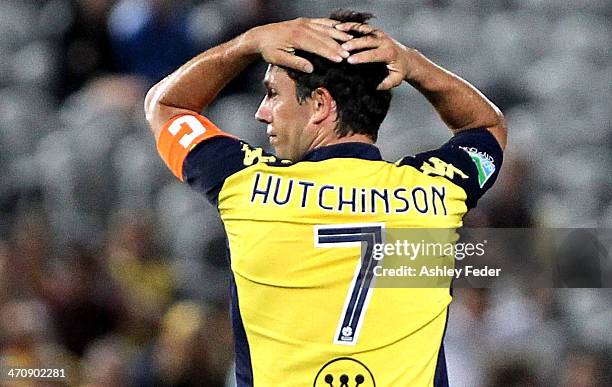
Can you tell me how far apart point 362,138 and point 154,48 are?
331 cm

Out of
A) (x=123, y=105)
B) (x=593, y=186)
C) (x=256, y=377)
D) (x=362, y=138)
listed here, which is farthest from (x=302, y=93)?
(x=593, y=186)

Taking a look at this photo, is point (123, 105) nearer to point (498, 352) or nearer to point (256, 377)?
point (498, 352)

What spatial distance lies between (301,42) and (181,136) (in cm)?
37

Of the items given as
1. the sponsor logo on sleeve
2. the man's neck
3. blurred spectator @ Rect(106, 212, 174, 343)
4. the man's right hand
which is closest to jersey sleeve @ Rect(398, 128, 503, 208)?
the sponsor logo on sleeve

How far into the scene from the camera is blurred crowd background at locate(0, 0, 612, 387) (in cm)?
506

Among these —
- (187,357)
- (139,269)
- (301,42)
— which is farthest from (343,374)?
(139,269)

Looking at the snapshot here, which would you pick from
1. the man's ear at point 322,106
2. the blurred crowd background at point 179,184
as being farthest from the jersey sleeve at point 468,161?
the blurred crowd background at point 179,184

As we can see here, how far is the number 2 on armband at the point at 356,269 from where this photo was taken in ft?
7.88

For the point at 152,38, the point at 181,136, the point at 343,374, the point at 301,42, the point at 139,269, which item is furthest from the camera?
the point at 152,38

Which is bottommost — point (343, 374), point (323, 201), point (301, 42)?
point (343, 374)

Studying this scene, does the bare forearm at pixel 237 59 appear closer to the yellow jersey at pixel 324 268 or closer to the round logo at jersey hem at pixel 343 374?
the yellow jersey at pixel 324 268

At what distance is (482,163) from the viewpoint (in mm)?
2688

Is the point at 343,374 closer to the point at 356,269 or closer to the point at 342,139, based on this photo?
the point at 356,269

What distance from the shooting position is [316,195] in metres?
2.45
